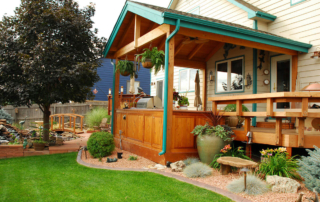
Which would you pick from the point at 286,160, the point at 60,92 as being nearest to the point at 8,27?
the point at 60,92

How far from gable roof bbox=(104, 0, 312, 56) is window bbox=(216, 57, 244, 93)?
1899 mm

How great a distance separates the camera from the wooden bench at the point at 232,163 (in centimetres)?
435

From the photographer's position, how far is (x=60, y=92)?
7.62 meters

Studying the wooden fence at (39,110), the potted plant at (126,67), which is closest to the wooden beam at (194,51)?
the potted plant at (126,67)

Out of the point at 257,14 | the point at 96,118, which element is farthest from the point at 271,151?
the point at 96,118

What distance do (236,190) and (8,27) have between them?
25.5ft

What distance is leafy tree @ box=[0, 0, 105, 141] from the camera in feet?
23.5

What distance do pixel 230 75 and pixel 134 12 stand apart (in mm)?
4064

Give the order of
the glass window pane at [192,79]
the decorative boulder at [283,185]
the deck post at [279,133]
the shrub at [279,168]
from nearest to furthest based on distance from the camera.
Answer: the decorative boulder at [283,185]
the shrub at [279,168]
the deck post at [279,133]
the glass window pane at [192,79]

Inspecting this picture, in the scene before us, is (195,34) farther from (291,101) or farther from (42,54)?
(42,54)

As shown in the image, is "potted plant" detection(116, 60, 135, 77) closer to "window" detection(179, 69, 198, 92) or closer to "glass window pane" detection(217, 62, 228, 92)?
"glass window pane" detection(217, 62, 228, 92)

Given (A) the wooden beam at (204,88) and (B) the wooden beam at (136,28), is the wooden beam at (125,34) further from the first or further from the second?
(A) the wooden beam at (204,88)

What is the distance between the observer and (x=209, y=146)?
17.8 ft

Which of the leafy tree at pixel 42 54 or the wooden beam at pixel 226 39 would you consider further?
the leafy tree at pixel 42 54
